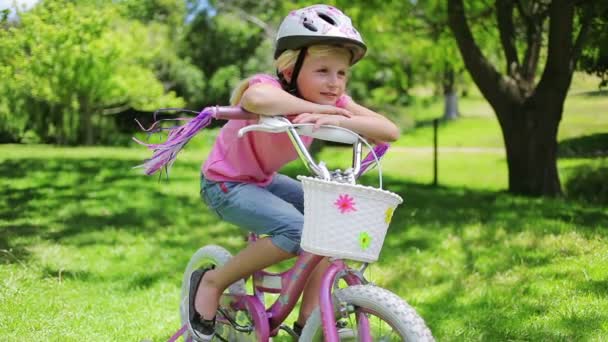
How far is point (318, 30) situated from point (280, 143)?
0.54m

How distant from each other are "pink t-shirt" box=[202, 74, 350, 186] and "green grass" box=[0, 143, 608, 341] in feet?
4.93

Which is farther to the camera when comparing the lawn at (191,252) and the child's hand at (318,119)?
the lawn at (191,252)

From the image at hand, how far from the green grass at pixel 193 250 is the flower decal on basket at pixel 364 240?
1849 millimetres

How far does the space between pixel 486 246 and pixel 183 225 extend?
298 centimetres

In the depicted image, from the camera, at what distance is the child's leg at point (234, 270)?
9.50 ft

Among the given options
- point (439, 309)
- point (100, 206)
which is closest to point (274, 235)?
point (439, 309)

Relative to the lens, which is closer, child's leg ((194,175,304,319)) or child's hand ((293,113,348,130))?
child's hand ((293,113,348,130))

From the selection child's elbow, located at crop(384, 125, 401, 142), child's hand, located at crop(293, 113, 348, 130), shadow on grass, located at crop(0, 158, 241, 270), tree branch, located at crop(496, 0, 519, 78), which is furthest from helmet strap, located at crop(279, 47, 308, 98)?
tree branch, located at crop(496, 0, 519, 78)

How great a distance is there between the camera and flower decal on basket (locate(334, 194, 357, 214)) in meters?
2.35

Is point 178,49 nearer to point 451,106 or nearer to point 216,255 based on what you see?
point 451,106

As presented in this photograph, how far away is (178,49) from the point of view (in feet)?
101

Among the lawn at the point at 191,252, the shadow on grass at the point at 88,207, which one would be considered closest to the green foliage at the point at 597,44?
the lawn at the point at 191,252

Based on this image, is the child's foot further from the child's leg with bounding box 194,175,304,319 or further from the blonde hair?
the blonde hair

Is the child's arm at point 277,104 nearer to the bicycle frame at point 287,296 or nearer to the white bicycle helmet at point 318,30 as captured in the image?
the white bicycle helmet at point 318,30
